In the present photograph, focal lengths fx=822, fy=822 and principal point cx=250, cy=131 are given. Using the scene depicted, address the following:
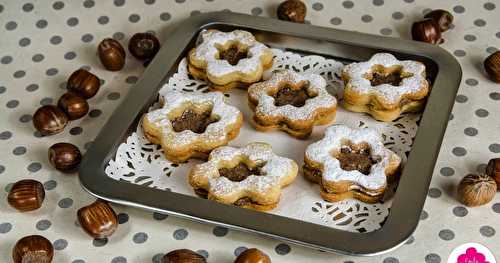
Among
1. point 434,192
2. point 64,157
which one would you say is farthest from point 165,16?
point 434,192

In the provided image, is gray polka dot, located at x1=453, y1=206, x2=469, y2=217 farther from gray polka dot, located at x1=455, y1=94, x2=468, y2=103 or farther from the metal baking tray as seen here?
gray polka dot, located at x1=455, y1=94, x2=468, y2=103

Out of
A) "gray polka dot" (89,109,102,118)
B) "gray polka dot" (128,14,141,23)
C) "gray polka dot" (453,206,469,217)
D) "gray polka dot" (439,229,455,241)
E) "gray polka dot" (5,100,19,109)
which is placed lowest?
"gray polka dot" (439,229,455,241)

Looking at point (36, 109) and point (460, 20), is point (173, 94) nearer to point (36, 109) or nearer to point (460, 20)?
point (36, 109)

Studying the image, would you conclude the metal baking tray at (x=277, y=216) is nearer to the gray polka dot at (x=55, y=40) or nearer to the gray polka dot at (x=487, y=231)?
the gray polka dot at (x=487, y=231)

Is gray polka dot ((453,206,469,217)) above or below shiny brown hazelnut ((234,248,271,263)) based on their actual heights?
Answer: below

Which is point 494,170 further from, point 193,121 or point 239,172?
point 193,121

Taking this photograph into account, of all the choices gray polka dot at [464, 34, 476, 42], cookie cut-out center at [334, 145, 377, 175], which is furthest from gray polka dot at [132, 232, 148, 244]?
gray polka dot at [464, 34, 476, 42]

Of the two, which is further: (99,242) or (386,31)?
(386,31)
